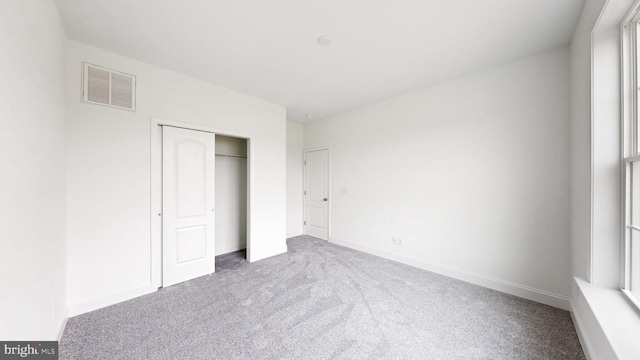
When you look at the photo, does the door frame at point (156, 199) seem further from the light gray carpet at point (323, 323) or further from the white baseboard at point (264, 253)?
the white baseboard at point (264, 253)

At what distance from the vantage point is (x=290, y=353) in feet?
5.41

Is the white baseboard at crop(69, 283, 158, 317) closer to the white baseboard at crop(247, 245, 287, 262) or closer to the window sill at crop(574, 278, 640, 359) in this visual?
the white baseboard at crop(247, 245, 287, 262)

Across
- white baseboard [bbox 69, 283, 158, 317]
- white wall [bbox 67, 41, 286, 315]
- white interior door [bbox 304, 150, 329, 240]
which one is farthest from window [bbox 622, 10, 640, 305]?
white baseboard [bbox 69, 283, 158, 317]

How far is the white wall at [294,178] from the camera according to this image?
4949 mm

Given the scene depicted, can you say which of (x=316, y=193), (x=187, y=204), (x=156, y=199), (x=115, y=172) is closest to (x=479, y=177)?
(x=316, y=193)

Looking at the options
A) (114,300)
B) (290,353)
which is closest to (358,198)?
(290,353)

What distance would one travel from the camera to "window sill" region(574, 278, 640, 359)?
1.14 metres

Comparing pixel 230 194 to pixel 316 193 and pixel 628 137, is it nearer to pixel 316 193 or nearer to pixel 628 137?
pixel 316 193

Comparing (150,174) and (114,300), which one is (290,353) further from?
(150,174)

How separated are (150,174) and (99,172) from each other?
43 centimetres

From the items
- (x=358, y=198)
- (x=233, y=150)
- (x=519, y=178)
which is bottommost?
(x=358, y=198)

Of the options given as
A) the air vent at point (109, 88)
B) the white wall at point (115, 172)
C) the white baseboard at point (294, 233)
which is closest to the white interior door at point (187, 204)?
the white wall at point (115, 172)

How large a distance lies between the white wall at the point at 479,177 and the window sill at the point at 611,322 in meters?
0.72

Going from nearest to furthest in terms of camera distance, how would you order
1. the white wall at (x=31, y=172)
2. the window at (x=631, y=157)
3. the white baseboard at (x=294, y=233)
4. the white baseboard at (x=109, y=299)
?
the white wall at (x=31, y=172) < the window at (x=631, y=157) < the white baseboard at (x=109, y=299) < the white baseboard at (x=294, y=233)
